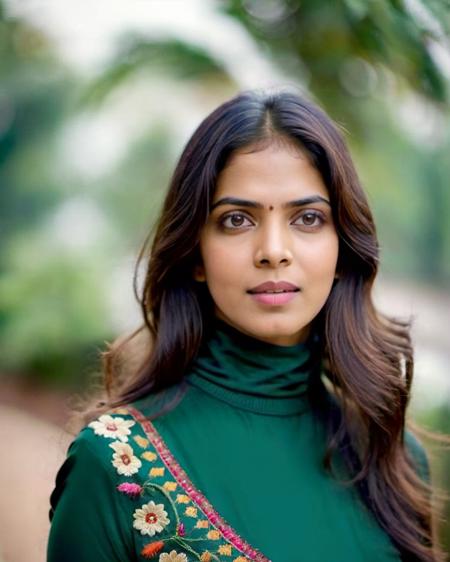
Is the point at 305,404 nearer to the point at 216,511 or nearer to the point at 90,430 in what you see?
the point at 216,511

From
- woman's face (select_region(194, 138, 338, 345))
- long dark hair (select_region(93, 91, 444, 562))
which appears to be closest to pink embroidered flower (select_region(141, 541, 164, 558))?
long dark hair (select_region(93, 91, 444, 562))

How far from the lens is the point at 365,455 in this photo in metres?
2.28

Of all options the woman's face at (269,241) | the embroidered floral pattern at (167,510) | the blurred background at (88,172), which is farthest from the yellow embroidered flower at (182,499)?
the blurred background at (88,172)

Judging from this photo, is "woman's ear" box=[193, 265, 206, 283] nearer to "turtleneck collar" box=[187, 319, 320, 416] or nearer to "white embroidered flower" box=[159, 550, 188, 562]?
"turtleneck collar" box=[187, 319, 320, 416]

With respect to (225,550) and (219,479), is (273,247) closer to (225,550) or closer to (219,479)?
(219,479)

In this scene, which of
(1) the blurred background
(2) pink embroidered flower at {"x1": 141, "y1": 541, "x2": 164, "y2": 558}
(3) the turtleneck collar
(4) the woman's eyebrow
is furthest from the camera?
(1) the blurred background

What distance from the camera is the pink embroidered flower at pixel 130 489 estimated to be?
1.93 metres

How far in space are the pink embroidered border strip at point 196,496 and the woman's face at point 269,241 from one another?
0.31m

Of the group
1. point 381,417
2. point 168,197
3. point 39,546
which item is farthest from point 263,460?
point 39,546

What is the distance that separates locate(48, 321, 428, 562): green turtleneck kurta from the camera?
1935mm

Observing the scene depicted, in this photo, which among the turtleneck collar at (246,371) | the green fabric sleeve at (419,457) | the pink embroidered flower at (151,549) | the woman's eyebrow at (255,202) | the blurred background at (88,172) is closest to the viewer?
the pink embroidered flower at (151,549)

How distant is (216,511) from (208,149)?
79 centimetres

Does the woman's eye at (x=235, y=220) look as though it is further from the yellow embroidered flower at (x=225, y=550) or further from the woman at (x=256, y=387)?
the yellow embroidered flower at (x=225, y=550)

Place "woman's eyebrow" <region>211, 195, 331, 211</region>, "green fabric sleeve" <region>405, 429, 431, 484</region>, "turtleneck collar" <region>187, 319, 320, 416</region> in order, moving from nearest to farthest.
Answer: "woman's eyebrow" <region>211, 195, 331, 211</region>
"turtleneck collar" <region>187, 319, 320, 416</region>
"green fabric sleeve" <region>405, 429, 431, 484</region>
